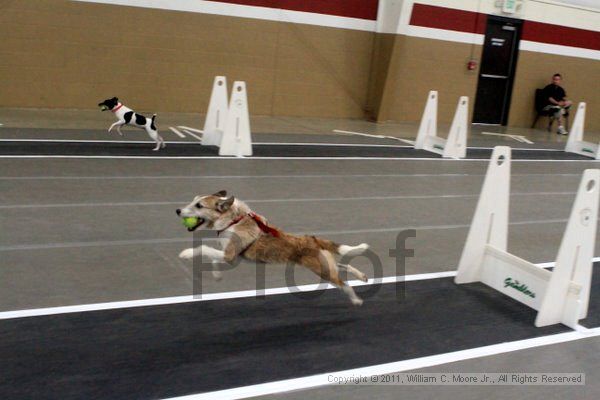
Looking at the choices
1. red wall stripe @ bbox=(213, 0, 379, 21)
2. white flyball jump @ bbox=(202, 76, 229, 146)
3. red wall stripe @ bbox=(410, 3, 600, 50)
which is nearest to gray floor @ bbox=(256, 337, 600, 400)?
white flyball jump @ bbox=(202, 76, 229, 146)

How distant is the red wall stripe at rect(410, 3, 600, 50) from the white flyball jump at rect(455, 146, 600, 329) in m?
12.5

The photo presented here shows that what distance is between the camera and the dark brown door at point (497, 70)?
62.7 feet

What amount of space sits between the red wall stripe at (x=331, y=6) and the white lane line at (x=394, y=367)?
40.1 ft

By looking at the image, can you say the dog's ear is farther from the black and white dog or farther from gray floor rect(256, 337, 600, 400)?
the black and white dog

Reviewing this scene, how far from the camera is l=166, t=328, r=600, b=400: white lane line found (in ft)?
11.8

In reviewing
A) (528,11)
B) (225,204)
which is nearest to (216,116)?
(225,204)

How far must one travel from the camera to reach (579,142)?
619 inches

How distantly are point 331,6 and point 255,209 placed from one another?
10298mm

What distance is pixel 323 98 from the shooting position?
17141 mm

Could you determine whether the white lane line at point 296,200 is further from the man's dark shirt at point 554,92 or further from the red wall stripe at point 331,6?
the man's dark shirt at point 554,92

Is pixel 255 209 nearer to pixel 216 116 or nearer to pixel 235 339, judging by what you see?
pixel 235 339

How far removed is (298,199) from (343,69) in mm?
9621

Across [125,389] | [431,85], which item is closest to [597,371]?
[125,389]

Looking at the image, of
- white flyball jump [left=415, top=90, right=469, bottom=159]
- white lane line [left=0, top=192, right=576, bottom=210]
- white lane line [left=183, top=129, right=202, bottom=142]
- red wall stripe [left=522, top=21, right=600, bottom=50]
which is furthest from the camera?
red wall stripe [left=522, top=21, right=600, bottom=50]
